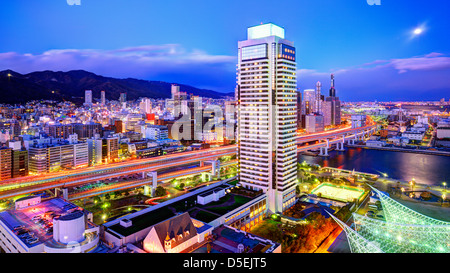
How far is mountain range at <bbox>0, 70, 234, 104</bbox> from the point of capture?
2502 cm

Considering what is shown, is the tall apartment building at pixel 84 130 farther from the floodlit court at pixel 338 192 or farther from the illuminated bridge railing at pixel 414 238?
the illuminated bridge railing at pixel 414 238

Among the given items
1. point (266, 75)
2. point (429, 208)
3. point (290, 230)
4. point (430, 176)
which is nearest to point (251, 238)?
point (290, 230)

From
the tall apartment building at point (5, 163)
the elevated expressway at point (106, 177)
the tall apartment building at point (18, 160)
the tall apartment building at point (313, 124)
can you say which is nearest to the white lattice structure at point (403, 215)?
the elevated expressway at point (106, 177)

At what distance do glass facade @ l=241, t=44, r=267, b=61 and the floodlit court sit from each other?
451cm

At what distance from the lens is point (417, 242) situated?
398 cm

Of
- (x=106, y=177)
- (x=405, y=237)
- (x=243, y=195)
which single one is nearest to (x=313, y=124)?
(x=243, y=195)

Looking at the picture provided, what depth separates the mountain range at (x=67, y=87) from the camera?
82.1 ft

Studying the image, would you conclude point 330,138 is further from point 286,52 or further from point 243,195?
point 243,195

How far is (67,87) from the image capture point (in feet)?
124

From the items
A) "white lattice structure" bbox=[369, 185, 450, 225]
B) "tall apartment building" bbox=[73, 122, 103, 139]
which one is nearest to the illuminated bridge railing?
"white lattice structure" bbox=[369, 185, 450, 225]

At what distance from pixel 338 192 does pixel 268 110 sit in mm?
4019

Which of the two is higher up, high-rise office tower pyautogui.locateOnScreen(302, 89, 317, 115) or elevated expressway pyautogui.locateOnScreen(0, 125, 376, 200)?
high-rise office tower pyautogui.locateOnScreen(302, 89, 317, 115)

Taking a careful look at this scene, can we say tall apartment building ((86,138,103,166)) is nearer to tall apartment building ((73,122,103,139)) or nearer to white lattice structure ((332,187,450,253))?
tall apartment building ((73,122,103,139))

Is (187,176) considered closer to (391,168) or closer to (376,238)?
(376,238)
